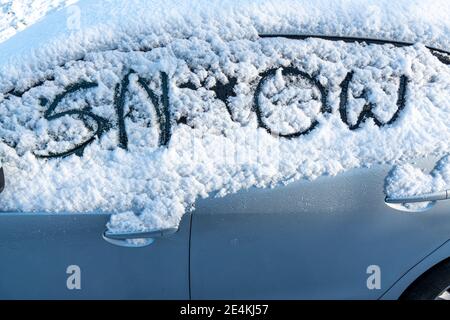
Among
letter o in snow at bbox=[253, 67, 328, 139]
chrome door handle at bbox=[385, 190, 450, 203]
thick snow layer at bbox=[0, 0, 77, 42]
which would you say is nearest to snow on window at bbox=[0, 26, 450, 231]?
letter o in snow at bbox=[253, 67, 328, 139]

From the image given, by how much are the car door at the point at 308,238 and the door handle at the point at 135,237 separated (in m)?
0.12

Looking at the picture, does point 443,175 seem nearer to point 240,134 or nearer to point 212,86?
point 240,134

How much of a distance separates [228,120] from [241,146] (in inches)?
4.4

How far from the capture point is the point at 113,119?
2.37 metres

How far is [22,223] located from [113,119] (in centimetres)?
55

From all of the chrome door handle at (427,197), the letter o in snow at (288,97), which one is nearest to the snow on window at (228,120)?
the letter o in snow at (288,97)

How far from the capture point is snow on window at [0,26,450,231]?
236cm

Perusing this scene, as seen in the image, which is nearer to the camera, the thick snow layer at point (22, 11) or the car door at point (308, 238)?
the car door at point (308, 238)

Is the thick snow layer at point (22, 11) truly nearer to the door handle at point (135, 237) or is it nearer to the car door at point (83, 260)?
the car door at point (83, 260)

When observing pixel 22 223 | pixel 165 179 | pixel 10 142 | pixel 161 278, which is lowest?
pixel 161 278

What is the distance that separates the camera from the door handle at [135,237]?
2361 millimetres

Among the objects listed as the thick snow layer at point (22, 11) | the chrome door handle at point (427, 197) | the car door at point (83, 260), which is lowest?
the car door at point (83, 260)

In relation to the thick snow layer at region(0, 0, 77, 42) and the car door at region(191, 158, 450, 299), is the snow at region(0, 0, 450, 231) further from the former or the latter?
the thick snow layer at region(0, 0, 77, 42)
